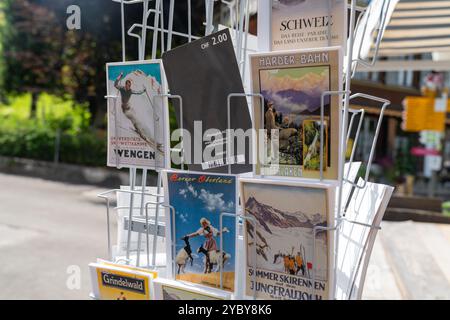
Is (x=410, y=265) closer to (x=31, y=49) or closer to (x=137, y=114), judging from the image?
(x=137, y=114)

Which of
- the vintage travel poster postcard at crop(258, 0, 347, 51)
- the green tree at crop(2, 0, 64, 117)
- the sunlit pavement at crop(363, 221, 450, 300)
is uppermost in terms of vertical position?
the green tree at crop(2, 0, 64, 117)

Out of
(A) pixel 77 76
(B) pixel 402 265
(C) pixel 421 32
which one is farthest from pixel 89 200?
(C) pixel 421 32

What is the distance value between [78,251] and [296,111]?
3.46 m

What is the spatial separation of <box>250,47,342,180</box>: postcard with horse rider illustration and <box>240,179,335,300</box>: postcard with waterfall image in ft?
0.15

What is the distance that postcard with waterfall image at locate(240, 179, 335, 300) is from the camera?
585 millimetres

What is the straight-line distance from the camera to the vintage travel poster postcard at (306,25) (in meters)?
0.70

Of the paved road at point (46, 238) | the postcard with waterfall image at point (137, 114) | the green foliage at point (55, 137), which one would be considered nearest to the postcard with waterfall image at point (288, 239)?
the postcard with waterfall image at point (137, 114)

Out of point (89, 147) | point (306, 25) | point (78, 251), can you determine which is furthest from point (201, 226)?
point (89, 147)

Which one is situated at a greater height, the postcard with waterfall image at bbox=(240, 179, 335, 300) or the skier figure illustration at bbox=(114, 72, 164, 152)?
the skier figure illustration at bbox=(114, 72, 164, 152)

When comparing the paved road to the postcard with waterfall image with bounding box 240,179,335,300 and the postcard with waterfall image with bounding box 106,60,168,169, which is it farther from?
the postcard with waterfall image with bounding box 240,179,335,300

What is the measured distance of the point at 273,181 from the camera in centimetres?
59

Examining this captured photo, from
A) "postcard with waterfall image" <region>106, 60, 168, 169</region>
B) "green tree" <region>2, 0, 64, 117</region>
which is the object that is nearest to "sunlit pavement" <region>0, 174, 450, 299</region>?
"postcard with waterfall image" <region>106, 60, 168, 169</region>
